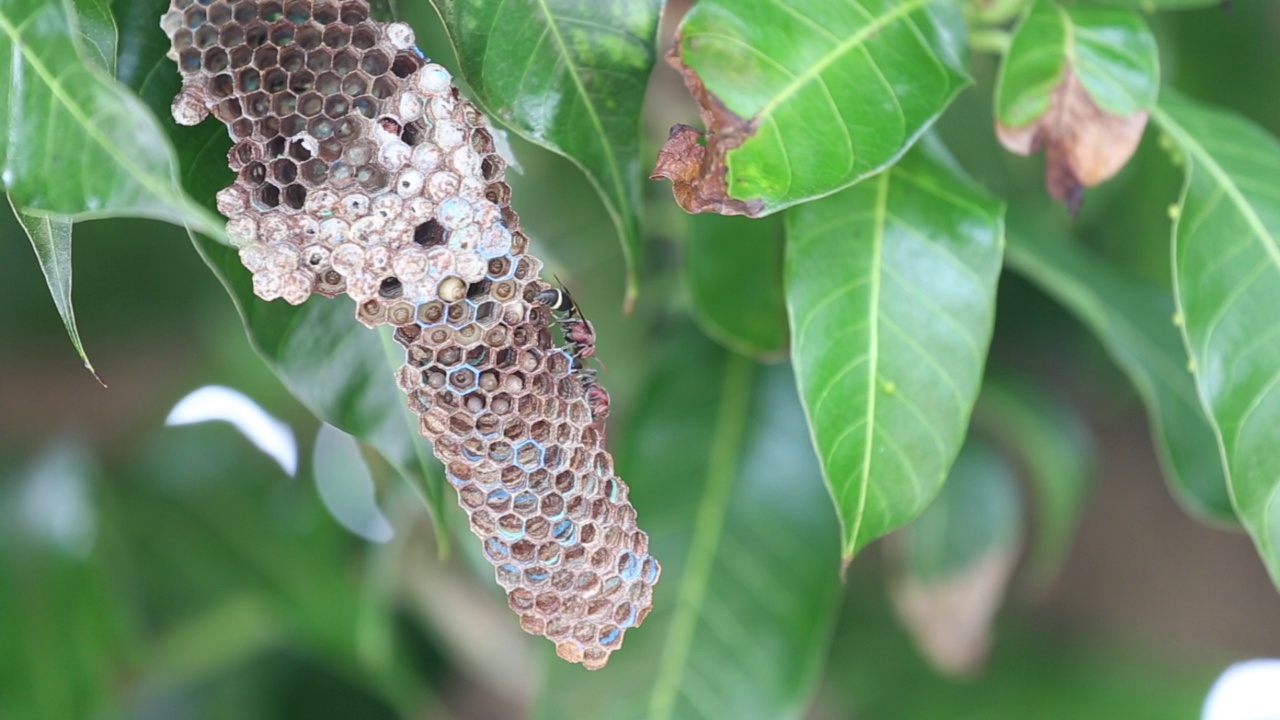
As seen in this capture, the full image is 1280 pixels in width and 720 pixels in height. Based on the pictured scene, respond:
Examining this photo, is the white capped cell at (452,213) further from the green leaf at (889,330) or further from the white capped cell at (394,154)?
the green leaf at (889,330)

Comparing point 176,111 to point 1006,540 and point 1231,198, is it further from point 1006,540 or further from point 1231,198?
point 1006,540

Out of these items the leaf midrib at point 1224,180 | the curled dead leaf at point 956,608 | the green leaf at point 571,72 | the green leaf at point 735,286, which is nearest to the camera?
the green leaf at point 571,72

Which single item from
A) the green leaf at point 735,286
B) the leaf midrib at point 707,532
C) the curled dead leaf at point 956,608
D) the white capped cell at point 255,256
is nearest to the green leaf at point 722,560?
the leaf midrib at point 707,532

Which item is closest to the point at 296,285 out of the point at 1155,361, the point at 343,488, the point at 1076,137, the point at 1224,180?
the point at 1076,137

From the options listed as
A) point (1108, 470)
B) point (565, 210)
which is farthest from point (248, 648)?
point (1108, 470)

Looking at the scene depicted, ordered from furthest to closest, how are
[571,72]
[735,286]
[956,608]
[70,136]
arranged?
[956,608], [735,286], [571,72], [70,136]

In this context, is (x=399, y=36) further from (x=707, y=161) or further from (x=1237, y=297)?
(x=1237, y=297)
